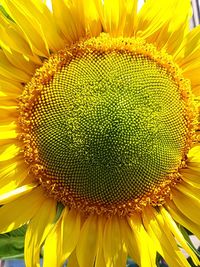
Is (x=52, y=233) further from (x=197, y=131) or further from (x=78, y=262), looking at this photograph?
(x=197, y=131)

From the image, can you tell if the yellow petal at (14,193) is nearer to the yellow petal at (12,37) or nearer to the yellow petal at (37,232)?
the yellow petal at (37,232)

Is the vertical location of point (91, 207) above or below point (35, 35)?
below

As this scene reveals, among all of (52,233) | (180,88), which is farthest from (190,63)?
(52,233)

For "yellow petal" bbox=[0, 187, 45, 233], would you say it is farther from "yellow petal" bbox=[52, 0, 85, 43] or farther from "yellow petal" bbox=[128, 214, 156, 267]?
"yellow petal" bbox=[52, 0, 85, 43]

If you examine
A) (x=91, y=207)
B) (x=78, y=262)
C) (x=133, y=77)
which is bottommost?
(x=78, y=262)

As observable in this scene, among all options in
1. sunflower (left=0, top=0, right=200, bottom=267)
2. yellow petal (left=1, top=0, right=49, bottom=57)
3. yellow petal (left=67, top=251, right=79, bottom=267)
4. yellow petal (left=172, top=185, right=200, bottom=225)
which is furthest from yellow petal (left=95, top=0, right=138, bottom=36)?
yellow petal (left=67, top=251, right=79, bottom=267)

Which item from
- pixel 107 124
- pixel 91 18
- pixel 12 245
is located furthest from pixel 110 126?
pixel 12 245

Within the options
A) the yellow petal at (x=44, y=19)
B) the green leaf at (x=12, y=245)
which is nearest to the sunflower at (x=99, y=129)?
the yellow petal at (x=44, y=19)
